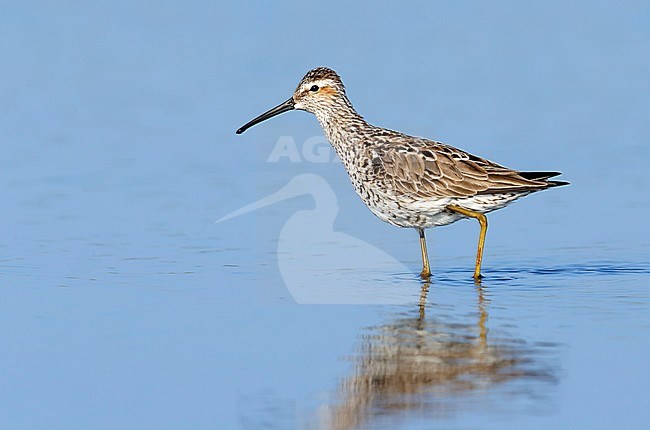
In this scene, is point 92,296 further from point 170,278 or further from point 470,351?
point 470,351

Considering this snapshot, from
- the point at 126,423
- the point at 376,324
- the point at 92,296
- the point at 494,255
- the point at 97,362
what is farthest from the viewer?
the point at 494,255

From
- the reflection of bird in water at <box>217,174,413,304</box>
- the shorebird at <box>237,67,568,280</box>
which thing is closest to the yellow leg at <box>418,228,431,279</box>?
the shorebird at <box>237,67,568,280</box>

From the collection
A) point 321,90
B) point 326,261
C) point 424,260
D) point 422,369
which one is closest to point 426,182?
point 424,260

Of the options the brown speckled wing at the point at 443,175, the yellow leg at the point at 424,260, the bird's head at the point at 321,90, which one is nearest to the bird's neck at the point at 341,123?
the bird's head at the point at 321,90

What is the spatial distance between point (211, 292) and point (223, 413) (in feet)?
11.7

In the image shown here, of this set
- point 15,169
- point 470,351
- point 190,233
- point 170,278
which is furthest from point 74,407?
point 15,169

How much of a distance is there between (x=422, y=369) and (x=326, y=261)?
4.21 m

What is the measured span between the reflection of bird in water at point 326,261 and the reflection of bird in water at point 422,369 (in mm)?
1141

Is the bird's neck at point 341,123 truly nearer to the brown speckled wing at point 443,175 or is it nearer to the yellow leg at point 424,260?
the brown speckled wing at point 443,175

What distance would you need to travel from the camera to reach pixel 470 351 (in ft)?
30.4

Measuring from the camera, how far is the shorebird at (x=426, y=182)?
40.9 feet

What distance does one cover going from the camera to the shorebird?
40.9 ft

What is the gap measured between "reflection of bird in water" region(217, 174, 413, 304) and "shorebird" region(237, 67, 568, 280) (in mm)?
535

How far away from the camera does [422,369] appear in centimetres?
881
